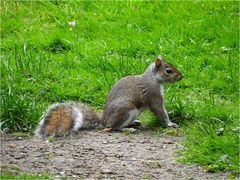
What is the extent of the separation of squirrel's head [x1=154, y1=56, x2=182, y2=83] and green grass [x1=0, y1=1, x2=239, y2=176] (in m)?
0.23

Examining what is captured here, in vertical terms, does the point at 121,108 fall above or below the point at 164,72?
below

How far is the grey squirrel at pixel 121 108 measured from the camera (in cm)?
649

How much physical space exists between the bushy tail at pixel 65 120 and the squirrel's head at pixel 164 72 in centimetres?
77

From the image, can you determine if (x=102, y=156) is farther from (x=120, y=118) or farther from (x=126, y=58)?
(x=126, y=58)

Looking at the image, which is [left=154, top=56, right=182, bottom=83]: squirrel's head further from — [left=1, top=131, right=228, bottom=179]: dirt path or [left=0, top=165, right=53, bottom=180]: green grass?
[left=0, top=165, right=53, bottom=180]: green grass

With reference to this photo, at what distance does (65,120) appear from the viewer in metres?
6.52

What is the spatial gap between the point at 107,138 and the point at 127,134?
0.26 m

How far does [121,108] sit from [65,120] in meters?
0.58

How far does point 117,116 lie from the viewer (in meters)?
6.76

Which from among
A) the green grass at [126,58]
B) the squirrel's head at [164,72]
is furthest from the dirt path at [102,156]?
the squirrel's head at [164,72]

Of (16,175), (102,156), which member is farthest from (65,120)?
(16,175)

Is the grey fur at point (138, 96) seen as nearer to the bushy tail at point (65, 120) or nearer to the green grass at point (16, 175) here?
the bushy tail at point (65, 120)

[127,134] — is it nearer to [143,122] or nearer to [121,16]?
[143,122]

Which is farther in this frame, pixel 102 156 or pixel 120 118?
pixel 120 118
